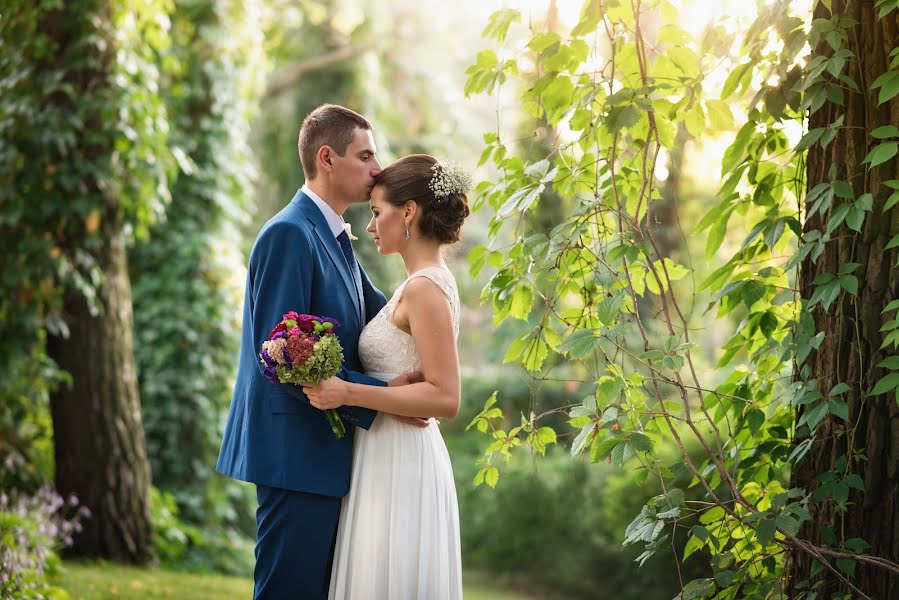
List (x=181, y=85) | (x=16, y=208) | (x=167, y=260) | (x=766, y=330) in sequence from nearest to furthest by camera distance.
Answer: (x=766, y=330) → (x=16, y=208) → (x=181, y=85) → (x=167, y=260)

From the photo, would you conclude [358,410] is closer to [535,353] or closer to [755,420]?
[535,353]

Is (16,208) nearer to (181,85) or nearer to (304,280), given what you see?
(181,85)

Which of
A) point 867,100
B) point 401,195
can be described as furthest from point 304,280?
point 867,100

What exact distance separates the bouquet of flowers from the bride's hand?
0.12 feet

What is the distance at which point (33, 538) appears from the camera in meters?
4.67

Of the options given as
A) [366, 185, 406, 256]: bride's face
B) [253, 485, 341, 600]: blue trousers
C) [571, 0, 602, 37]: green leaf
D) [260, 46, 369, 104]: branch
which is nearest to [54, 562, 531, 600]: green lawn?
[253, 485, 341, 600]: blue trousers

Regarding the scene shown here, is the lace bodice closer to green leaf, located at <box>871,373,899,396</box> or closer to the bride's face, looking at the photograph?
the bride's face

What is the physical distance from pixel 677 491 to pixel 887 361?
2.13 ft

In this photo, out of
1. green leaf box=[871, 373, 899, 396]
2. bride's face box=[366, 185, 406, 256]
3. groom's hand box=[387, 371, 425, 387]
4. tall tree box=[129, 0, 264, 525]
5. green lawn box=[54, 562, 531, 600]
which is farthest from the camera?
Result: tall tree box=[129, 0, 264, 525]

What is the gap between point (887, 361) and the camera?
7.28 feet

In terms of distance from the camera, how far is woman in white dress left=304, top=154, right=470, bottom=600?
2703 mm

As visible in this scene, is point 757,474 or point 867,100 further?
point 757,474

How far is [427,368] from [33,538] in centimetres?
304

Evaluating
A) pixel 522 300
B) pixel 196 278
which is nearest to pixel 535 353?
pixel 522 300
